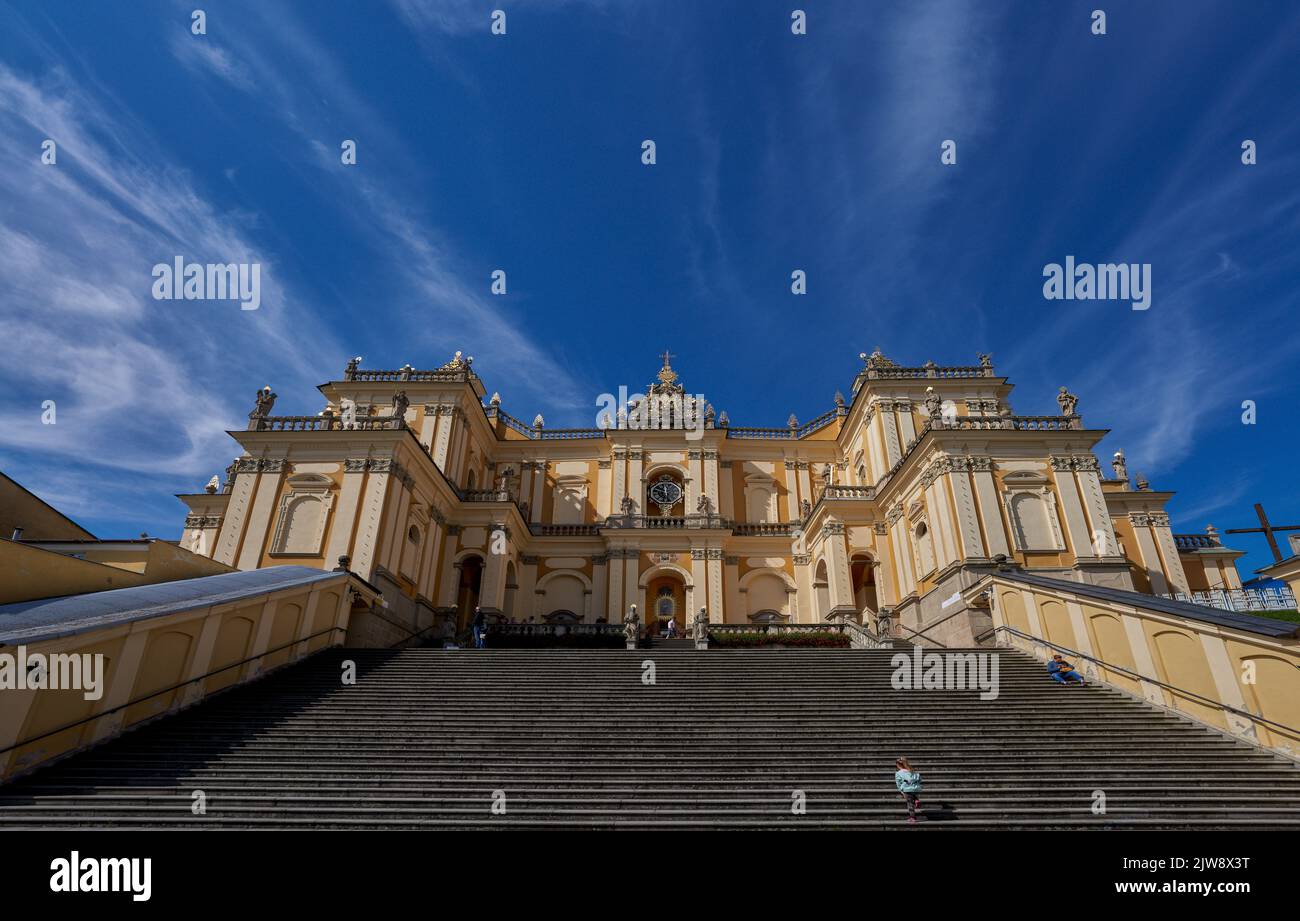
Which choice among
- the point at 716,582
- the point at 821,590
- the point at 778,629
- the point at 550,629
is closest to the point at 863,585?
the point at 821,590

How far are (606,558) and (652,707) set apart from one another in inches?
693

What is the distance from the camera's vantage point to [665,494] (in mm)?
32656

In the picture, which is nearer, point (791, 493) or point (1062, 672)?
point (1062, 672)

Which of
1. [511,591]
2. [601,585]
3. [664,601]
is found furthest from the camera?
[664,601]

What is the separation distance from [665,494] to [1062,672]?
2123 cm

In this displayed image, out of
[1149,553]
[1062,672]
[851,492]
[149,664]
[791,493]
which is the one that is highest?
[791,493]

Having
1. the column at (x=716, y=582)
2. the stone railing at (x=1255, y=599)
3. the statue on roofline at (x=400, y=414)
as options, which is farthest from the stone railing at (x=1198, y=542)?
the statue on roofline at (x=400, y=414)

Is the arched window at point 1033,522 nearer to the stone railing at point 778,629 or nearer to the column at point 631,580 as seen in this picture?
the stone railing at point 778,629

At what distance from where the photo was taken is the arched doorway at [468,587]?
27359 mm

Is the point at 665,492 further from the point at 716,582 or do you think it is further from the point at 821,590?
the point at 821,590

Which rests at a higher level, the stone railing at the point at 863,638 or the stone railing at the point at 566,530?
the stone railing at the point at 566,530

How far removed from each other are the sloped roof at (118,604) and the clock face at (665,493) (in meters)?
19.3
